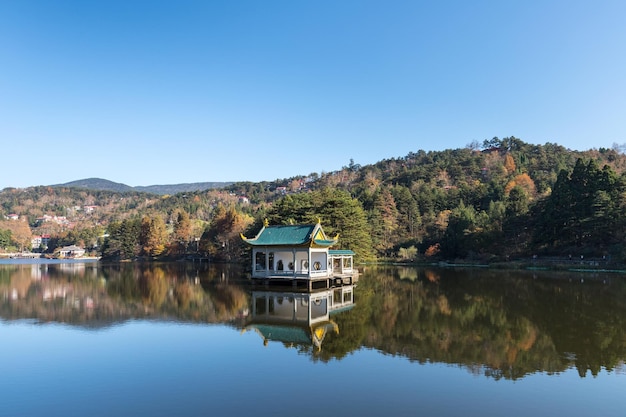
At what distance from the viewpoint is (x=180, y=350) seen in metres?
12.2

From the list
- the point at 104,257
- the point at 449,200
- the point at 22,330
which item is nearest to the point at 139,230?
the point at 104,257

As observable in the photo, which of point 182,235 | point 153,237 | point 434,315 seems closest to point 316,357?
point 434,315

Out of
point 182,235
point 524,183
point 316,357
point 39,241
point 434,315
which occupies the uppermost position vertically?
point 524,183

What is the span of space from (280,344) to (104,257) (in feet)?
262

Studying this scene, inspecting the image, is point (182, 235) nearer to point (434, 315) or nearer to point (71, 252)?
point (71, 252)

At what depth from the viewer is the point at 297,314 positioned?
17.9 meters

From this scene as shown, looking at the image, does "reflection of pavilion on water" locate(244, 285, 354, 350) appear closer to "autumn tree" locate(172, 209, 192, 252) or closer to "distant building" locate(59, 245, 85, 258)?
"autumn tree" locate(172, 209, 192, 252)

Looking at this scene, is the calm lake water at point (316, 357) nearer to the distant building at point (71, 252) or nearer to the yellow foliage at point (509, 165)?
the yellow foliage at point (509, 165)

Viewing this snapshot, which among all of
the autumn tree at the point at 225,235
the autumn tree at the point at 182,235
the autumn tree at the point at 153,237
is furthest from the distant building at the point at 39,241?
the autumn tree at the point at 225,235

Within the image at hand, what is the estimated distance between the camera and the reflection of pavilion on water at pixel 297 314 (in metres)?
13.9

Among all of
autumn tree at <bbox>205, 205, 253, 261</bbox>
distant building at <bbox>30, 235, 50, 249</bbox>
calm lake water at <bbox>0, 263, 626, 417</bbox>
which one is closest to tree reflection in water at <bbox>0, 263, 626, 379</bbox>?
calm lake water at <bbox>0, 263, 626, 417</bbox>

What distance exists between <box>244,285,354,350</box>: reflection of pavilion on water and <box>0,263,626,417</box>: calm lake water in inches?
3.6

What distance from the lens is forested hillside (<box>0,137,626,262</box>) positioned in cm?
4081

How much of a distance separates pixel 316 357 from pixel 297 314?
6.55 meters
